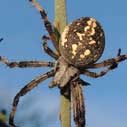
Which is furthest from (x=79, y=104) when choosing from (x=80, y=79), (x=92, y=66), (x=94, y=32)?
(x=94, y=32)

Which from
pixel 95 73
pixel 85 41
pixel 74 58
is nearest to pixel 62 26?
pixel 85 41

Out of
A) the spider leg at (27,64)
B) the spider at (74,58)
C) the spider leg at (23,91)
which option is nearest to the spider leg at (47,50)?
the spider at (74,58)

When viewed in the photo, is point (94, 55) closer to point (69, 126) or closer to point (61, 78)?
point (61, 78)

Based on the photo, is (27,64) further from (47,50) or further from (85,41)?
(85,41)

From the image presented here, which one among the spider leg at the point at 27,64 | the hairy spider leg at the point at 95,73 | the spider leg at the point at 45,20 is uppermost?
the spider leg at the point at 45,20

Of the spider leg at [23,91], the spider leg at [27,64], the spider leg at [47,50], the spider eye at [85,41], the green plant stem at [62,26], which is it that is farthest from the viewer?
the spider leg at [23,91]

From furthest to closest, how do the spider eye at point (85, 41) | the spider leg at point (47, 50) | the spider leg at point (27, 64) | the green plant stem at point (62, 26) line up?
the spider leg at point (27, 64) < the spider leg at point (47, 50) < the spider eye at point (85, 41) < the green plant stem at point (62, 26)

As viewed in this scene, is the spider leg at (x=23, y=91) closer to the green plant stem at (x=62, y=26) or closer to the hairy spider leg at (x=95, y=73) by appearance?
the hairy spider leg at (x=95, y=73)
